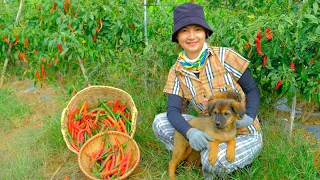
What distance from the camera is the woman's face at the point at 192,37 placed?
285 centimetres

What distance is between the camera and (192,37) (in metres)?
2.84

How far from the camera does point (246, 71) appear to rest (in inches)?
118

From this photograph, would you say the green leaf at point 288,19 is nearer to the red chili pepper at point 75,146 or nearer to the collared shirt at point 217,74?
the collared shirt at point 217,74

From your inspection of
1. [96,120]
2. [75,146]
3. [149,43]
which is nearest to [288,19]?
[149,43]

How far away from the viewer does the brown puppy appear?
2605 mm

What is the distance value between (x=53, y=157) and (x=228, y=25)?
77.5 inches

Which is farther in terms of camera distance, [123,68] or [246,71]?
[123,68]

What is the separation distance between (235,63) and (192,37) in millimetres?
397

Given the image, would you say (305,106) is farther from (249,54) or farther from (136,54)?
(136,54)

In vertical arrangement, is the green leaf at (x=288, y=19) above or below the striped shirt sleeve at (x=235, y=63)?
above

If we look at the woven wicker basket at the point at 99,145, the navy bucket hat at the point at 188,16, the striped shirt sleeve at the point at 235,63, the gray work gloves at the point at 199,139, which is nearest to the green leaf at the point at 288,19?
the striped shirt sleeve at the point at 235,63

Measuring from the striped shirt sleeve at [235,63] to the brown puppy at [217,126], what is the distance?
243 millimetres

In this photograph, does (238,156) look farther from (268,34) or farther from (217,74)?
(268,34)

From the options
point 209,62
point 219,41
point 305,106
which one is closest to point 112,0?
point 219,41
